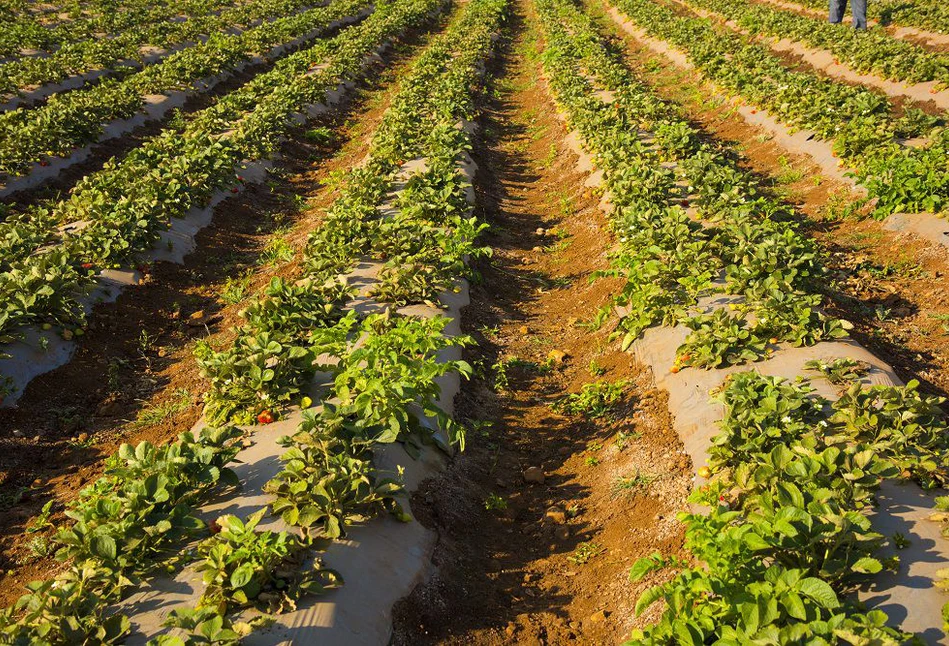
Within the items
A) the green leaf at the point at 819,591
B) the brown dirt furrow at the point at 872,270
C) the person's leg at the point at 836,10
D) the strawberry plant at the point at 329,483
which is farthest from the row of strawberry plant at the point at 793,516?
the person's leg at the point at 836,10

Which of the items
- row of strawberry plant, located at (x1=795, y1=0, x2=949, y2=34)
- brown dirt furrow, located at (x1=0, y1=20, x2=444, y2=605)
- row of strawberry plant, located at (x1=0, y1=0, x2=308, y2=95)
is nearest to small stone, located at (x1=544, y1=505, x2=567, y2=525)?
brown dirt furrow, located at (x1=0, y1=20, x2=444, y2=605)

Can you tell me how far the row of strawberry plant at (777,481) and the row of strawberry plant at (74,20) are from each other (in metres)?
21.2

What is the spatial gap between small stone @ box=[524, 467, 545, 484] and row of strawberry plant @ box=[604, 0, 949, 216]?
7.09 m

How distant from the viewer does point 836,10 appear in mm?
21797

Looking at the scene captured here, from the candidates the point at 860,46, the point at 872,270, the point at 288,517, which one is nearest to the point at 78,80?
the point at 288,517

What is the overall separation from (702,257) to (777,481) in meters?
3.48

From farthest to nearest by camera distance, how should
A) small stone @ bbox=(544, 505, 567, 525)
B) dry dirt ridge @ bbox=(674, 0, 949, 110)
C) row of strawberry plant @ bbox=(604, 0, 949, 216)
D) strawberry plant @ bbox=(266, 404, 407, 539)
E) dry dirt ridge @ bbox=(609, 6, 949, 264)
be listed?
dry dirt ridge @ bbox=(674, 0, 949, 110), row of strawberry plant @ bbox=(604, 0, 949, 216), dry dirt ridge @ bbox=(609, 6, 949, 264), small stone @ bbox=(544, 505, 567, 525), strawberry plant @ bbox=(266, 404, 407, 539)

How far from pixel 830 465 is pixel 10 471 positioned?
22.5 ft

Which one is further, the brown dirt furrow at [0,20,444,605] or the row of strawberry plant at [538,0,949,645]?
the brown dirt furrow at [0,20,444,605]

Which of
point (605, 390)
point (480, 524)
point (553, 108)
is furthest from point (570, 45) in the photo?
point (480, 524)

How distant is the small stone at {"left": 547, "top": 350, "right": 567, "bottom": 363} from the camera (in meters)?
7.21

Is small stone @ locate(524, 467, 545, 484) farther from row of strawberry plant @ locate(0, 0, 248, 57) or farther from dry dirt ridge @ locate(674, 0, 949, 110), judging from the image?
row of strawberry plant @ locate(0, 0, 248, 57)

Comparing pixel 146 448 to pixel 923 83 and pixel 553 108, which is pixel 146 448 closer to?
pixel 553 108

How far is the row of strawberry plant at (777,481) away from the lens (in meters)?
3.16
